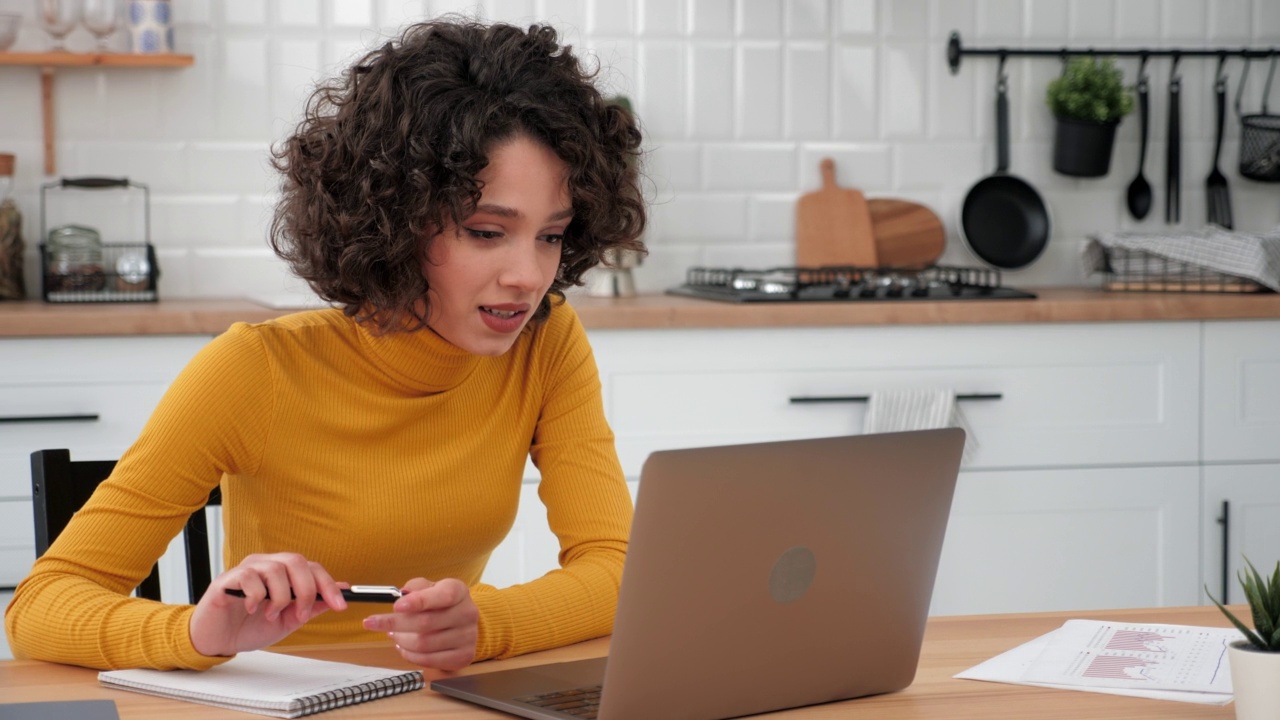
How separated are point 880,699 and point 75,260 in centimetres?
225

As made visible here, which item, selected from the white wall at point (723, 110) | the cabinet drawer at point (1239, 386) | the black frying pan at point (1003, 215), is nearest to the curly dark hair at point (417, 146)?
the white wall at point (723, 110)

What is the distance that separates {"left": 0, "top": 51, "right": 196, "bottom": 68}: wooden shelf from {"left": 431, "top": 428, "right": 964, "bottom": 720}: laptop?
2.15 metres

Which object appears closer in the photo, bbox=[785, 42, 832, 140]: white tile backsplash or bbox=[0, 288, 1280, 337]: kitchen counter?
bbox=[0, 288, 1280, 337]: kitchen counter

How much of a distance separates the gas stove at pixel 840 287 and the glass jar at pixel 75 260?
118 cm

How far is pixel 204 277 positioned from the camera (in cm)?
307

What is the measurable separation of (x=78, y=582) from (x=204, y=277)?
6.35 feet

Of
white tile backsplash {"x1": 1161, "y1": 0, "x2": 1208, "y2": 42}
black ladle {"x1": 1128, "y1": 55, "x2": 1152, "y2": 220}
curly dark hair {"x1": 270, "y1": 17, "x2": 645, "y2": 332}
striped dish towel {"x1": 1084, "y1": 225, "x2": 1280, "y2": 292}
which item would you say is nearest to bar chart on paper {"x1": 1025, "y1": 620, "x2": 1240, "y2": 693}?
curly dark hair {"x1": 270, "y1": 17, "x2": 645, "y2": 332}

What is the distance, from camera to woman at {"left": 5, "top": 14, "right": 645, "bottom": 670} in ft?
4.22

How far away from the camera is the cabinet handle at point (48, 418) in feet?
7.94

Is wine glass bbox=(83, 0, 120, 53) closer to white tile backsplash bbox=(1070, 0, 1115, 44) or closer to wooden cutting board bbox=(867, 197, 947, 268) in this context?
wooden cutting board bbox=(867, 197, 947, 268)

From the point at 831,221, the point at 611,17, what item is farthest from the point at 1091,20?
the point at 611,17

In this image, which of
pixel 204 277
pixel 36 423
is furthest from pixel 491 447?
pixel 204 277

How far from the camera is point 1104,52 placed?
11.1 feet

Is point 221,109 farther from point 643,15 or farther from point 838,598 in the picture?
point 838,598
